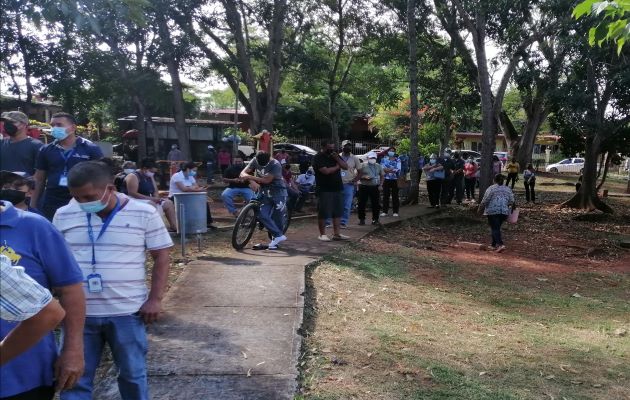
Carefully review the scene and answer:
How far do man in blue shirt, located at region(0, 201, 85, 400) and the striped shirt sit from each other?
59 cm

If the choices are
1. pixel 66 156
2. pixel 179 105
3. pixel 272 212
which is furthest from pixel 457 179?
pixel 66 156

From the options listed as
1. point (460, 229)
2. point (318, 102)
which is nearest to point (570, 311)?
point (460, 229)

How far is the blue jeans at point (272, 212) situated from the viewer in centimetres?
827

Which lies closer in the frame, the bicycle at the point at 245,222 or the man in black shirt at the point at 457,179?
the bicycle at the point at 245,222

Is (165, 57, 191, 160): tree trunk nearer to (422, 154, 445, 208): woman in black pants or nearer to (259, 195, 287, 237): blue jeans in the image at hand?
(422, 154, 445, 208): woman in black pants

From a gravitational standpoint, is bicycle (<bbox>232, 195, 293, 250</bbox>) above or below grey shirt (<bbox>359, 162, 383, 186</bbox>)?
below

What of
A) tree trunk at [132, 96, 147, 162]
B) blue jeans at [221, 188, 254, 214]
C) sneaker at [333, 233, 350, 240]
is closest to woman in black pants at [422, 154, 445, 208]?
sneaker at [333, 233, 350, 240]

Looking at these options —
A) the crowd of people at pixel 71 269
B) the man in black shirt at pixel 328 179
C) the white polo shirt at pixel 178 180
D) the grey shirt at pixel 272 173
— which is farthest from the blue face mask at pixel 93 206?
the white polo shirt at pixel 178 180

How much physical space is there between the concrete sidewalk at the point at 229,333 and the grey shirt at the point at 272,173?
114cm

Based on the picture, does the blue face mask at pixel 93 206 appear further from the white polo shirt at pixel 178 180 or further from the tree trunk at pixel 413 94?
the tree trunk at pixel 413 94

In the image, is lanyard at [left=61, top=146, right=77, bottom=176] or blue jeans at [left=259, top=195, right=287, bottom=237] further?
blue jeans at [left=259, top=195, right=287, bottom=237]

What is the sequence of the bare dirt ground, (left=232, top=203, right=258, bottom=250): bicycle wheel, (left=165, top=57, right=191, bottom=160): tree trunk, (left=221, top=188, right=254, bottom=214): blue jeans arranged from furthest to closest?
(left=165, top=57, right=191, bottom=160): tree trunk, (left=221, top=188, right=254, bottom=214): blue jeans, (left=232, top=203, right=258, bottom=250): bicycle wheel, the bare dirt ground

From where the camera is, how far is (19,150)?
18.1ft

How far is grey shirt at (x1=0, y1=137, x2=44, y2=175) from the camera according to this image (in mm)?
5520
